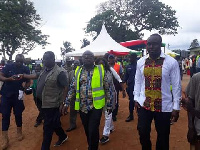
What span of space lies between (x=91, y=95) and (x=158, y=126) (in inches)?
43.6

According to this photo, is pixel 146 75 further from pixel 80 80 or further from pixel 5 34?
pixel 5 34

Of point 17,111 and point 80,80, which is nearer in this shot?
point 80,80

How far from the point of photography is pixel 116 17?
36469 millimetres

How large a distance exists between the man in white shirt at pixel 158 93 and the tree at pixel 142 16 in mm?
34200

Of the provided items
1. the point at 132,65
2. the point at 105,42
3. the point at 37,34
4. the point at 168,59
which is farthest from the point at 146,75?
the point at 37,34

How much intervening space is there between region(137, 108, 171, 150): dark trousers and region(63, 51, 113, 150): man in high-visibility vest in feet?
2.16

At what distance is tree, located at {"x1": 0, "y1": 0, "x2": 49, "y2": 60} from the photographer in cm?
2838

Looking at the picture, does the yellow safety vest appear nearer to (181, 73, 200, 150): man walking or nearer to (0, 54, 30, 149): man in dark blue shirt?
(181, 73, 200, 150): man walking

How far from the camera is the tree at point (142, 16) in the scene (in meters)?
36.7

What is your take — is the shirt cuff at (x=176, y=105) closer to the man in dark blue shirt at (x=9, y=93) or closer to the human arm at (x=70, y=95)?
the human arm at (x=70, y=95)

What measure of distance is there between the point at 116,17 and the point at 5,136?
34.2 meters

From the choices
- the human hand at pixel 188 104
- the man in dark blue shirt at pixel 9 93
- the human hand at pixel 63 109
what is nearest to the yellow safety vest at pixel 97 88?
the human hand at pixel 63 109

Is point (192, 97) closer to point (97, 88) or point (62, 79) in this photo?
point (97, 88)

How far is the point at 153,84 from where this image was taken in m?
2.93
